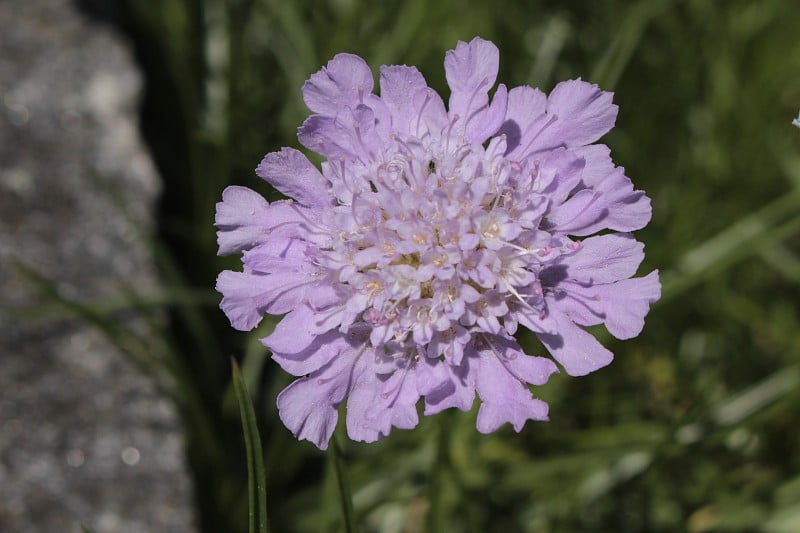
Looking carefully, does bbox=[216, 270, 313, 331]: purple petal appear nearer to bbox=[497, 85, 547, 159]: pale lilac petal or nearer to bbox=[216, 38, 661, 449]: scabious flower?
bbox=[216, 38, 661, 449]: scabious flower

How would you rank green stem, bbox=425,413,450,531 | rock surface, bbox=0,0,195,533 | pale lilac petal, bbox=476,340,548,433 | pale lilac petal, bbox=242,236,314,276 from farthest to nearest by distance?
rock surface, bbox=0,0,195,533, green stem, bbox=425,413,450,531, pale lilac petal, bbox=242,236,314,276, pale lilac petal, bbox=476,340,548,433

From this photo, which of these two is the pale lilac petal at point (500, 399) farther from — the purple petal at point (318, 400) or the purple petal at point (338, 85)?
the purple petal at point (338, 85)

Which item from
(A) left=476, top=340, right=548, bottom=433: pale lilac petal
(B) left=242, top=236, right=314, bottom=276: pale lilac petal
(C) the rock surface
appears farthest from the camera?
(C) the rock surface

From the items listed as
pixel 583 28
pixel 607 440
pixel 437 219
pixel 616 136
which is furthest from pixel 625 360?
pixel 437 219

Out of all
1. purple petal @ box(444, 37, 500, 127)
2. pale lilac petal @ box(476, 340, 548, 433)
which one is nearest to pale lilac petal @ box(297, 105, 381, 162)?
purple petal @ box(444, 37, 500, 127)

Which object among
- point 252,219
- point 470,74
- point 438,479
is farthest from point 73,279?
point 470,74

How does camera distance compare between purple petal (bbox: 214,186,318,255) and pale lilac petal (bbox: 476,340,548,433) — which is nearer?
pale lilac petal (bbox: 476,340,548,433)

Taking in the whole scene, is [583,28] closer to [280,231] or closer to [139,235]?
[139,235]
